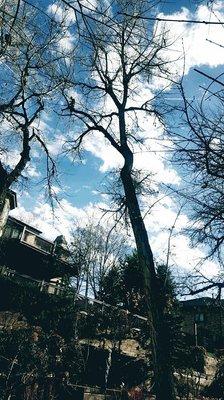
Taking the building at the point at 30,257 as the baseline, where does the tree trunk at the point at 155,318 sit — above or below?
below

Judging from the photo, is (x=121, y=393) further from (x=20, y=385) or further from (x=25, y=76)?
(x=25, y=76)

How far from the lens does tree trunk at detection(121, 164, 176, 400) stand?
5980 millimetres

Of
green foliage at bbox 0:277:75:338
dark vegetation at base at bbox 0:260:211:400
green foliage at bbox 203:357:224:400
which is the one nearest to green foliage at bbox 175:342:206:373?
dark vegetation at base at bbox 0:260:211:400

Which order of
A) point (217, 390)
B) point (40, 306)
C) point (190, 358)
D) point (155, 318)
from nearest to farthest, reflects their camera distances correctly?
point (155, 318), point (217, 390), point (40, 306), point (190, 358)

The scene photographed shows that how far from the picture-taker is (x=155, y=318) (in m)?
6.59

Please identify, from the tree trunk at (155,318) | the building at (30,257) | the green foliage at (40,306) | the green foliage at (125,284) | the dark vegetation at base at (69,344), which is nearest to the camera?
the tree trunk at (155,318)

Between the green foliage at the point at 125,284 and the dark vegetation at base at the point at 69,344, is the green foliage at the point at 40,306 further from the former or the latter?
the green foliage at the point at 125,284

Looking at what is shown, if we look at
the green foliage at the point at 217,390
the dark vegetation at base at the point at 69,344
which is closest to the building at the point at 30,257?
the dark vegetation at base at the point at 69,344

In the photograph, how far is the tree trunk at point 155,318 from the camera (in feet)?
19.6

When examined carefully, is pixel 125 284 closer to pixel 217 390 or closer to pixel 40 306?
pixel 40 306

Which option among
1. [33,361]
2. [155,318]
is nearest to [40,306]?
[33,361]

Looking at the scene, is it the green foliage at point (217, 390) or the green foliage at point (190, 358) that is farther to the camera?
Result: the green foliage at point (190, 358)

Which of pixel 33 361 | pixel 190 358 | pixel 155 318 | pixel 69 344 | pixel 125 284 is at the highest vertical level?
pixel 125 284

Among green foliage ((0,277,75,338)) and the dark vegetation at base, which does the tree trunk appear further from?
green foliage ((0,277,75,338))
